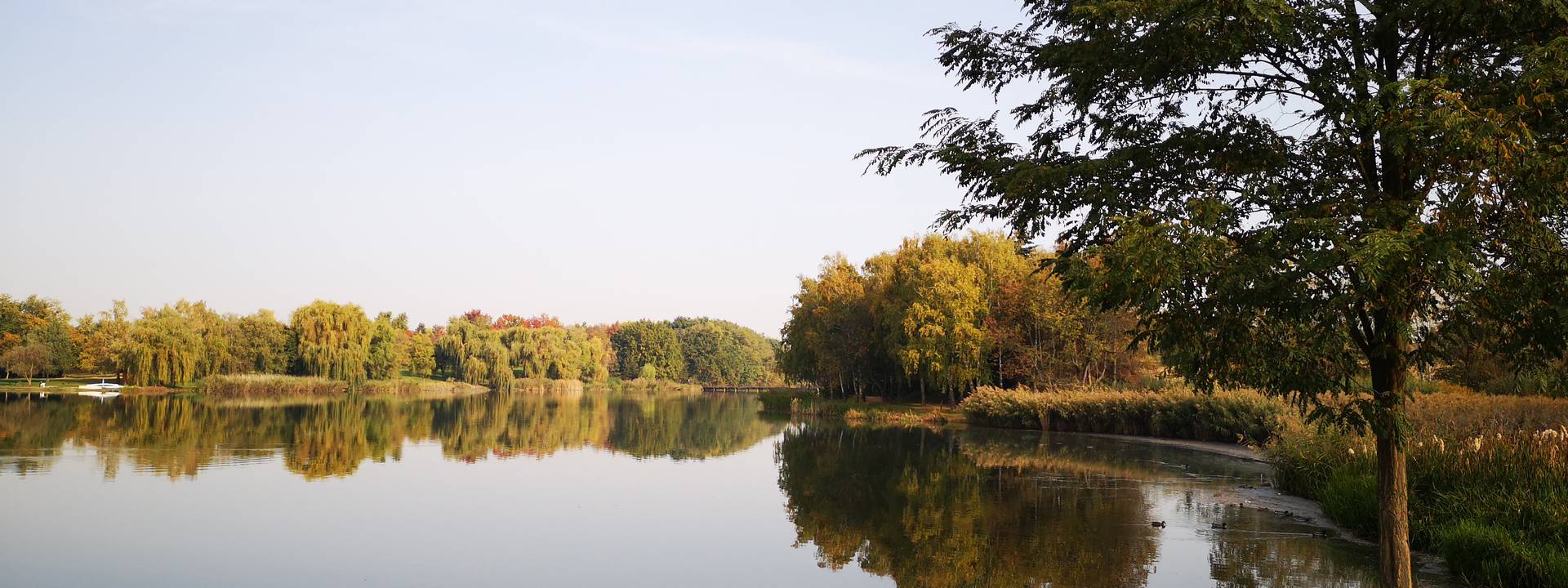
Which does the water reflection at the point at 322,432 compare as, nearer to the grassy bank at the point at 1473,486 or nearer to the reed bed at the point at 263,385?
the reed bed at the point at 263,385

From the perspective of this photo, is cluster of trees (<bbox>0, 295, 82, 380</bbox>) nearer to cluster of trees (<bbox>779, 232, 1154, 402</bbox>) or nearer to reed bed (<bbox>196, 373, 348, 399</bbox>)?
reed bed (<bbox>196, 373, 348, 399</bbox>)

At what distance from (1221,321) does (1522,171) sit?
6.83ft

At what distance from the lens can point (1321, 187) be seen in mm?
7789

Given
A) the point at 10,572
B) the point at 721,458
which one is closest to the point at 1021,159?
the point at 10,572

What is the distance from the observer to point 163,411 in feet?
144

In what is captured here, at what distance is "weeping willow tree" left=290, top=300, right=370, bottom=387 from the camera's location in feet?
246

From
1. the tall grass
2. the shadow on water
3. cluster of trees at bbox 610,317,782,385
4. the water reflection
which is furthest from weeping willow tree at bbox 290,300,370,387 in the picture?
the shadow on water

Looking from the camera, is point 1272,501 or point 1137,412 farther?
point 1137,412

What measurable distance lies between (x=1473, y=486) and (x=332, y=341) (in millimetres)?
76469

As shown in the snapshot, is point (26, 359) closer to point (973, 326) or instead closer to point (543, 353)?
point (543, 353)

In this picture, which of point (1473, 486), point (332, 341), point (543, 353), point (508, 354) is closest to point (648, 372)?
point (543, 353)

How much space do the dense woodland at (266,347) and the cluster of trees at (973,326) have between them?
41.7 m

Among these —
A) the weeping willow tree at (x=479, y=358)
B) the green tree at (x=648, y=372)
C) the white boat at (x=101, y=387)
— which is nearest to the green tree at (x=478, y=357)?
the weeping willow tree at (x=479, y=358)

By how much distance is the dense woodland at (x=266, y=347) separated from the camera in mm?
69562
